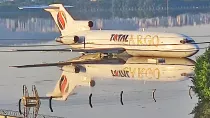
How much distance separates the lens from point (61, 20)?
163 ft

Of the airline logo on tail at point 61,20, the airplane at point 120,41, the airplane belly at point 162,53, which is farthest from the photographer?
the airline logo on tail at point 61,20

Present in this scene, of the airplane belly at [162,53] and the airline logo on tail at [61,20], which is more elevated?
the airline logo on tail at [61,20]

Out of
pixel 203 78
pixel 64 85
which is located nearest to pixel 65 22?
pixel 64 85

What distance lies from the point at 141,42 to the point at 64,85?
12568 millimetres

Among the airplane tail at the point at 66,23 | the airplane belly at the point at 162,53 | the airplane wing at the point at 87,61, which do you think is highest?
the airplane tail at the point at 66,23

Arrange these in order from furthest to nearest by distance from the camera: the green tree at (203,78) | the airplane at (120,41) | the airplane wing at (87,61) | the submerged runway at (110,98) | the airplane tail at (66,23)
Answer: the airplane tail at (66,23), the airplane at (120,41), the airplane wing at (87,61), the submerged runway at (110,98), the green tree at (203,78)

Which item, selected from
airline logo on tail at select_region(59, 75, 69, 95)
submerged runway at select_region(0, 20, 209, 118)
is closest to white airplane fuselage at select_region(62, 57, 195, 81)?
submerged runway at select_region(0, 20, 209, 118)

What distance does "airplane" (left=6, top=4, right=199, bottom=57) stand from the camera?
4050cm

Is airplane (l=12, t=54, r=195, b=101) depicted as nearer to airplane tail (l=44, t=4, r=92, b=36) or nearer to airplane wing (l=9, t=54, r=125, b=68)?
airplane wing (l=9, t=54, r=125, b=68)

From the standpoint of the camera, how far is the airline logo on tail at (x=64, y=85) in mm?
29416

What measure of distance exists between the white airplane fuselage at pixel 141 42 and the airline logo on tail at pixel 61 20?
4.54 ft

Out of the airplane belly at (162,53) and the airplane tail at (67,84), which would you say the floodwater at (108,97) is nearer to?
the airplane tail at (67,84)

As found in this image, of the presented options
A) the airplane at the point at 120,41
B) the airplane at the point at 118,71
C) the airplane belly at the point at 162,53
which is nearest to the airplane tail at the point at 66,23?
the airplane at the point at 120,41

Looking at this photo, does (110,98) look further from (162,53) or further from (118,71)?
(162,53)
